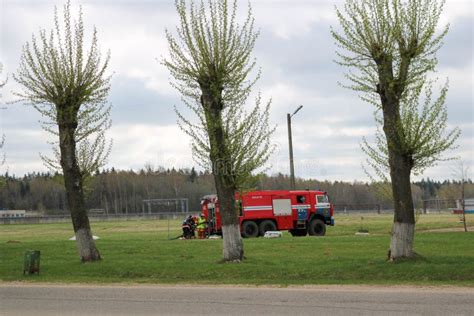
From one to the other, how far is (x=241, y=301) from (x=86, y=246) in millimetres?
9943

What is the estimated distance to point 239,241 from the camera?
19234mm

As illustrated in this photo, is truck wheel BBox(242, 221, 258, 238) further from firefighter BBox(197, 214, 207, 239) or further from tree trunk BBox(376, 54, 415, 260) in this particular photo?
tree trunk BBox(376, 54, 415, 260)

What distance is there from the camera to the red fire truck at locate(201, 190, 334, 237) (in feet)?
112

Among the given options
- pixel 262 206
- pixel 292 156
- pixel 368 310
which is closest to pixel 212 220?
pixel 262 206

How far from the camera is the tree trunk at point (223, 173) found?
1864 centimetres

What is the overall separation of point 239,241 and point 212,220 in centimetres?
1630

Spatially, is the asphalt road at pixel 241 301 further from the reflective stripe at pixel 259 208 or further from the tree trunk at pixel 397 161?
the reflective stripe at pixel 259 208

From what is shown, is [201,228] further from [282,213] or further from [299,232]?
[299,232]

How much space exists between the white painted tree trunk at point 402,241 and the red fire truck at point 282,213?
54.6ft

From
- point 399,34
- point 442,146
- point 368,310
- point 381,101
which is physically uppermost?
point 399,34

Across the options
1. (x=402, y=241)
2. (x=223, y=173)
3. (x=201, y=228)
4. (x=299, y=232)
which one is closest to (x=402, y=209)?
(x=402, y=241)

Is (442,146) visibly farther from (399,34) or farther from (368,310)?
(368,310)

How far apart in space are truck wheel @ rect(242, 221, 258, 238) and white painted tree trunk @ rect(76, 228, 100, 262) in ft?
45.4

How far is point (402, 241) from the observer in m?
17.3
